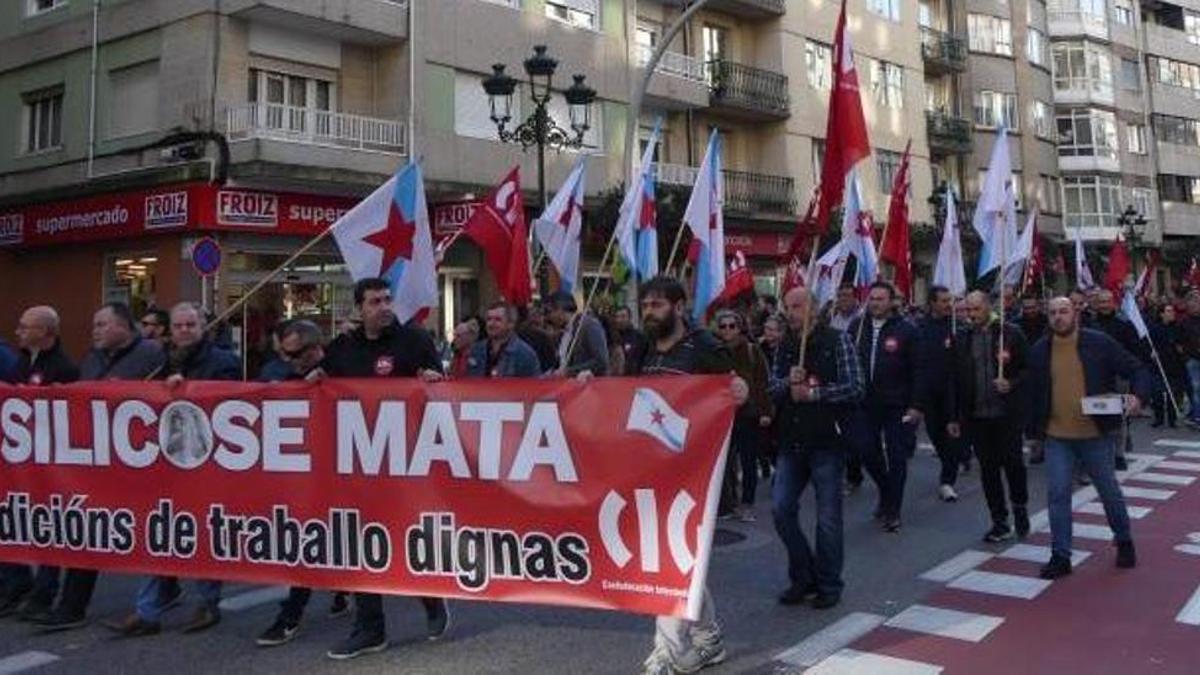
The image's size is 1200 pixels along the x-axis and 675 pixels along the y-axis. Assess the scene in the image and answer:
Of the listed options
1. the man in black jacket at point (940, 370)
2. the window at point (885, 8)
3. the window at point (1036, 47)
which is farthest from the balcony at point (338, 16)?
the window at point (1036, 47)

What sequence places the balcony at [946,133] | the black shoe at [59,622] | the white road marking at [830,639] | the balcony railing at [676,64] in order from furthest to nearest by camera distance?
1. the balcony at [946,133]
2. the balcony railing at [676,64]
3. the black shoe at [59,622]
4. the white road marking at [830,639]

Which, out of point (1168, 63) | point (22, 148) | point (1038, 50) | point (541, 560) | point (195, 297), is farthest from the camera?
point (1168, 63)

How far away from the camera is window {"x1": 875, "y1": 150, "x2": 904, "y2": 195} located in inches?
1393

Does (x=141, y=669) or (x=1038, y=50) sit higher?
(x=1038, y=50)

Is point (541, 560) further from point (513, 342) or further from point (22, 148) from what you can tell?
point (22, 148)

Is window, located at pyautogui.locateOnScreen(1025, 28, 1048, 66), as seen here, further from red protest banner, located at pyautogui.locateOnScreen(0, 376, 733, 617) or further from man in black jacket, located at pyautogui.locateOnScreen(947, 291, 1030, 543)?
red protest banner, located at pyautogui.locateOnScreen(0, 376, 733, 617)

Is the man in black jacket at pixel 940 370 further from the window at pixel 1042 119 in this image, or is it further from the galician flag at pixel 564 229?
the window at pixel 1042 119

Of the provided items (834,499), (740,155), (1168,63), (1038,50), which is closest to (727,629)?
(834,499)

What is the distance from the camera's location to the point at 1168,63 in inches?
2192

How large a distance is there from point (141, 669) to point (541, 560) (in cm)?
213

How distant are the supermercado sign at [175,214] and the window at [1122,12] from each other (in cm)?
4452

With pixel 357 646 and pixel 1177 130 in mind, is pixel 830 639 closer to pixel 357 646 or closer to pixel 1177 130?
pixel 357 646

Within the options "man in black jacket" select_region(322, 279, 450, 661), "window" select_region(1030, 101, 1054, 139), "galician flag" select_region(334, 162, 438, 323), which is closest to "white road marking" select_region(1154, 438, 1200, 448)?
"galician flag" select_region(334, 162, 438, 323)

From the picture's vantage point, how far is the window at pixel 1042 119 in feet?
150
